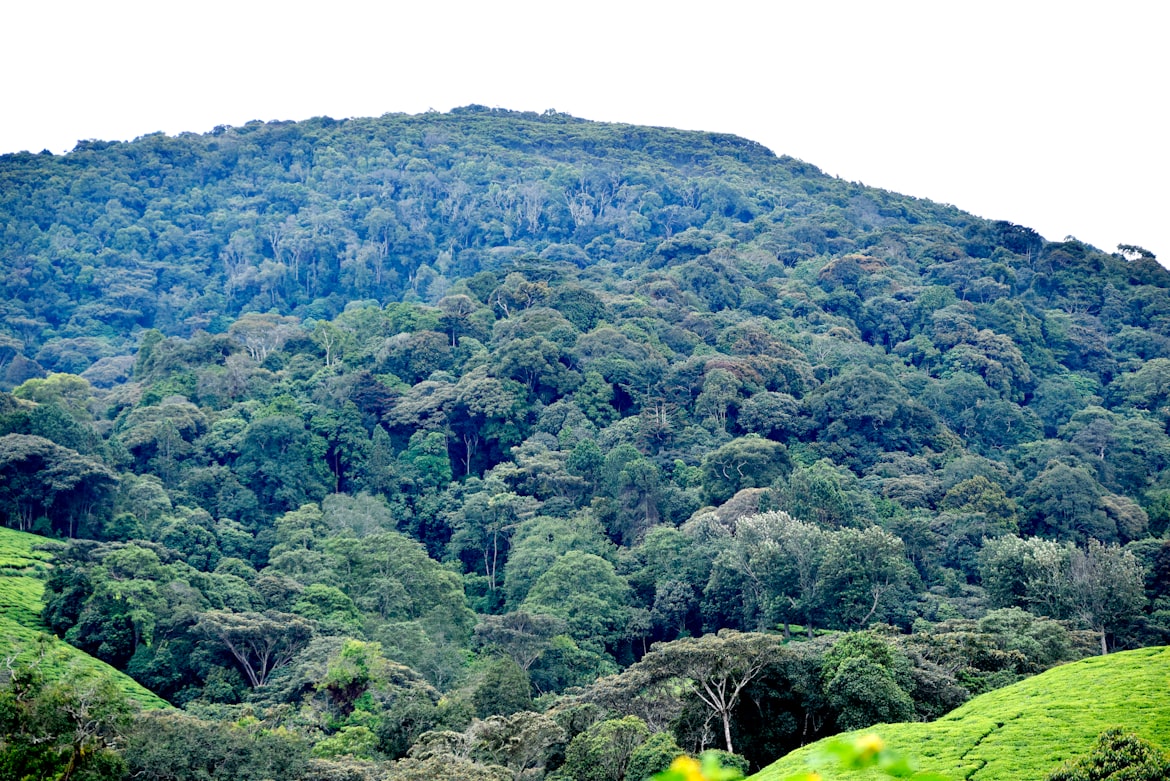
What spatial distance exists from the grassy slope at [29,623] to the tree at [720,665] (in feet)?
58.3

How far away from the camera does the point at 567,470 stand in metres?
61.0

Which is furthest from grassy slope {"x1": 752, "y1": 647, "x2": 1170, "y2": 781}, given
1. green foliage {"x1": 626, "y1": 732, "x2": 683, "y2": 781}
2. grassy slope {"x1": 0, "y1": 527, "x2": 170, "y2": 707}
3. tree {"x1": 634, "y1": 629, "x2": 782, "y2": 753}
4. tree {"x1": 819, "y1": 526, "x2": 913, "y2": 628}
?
grassy slope {"x1": 0, "y1": 527, "x2": 170, "y2": 707}

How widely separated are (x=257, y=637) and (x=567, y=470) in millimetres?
22290

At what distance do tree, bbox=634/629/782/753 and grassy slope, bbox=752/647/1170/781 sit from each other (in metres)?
5.82

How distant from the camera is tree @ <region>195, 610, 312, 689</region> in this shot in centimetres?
4275

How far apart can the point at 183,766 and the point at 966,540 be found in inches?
1508

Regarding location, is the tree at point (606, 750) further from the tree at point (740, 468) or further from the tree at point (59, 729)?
the tree at point (740, 468)

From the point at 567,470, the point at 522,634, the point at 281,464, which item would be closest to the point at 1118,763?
the point at 522,634

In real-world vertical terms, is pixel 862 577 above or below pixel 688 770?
below

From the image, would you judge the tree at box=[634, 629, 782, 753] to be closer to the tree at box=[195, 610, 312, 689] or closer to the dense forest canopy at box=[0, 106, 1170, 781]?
the dense forest canopy at box=[0, 106, 1170, 781]

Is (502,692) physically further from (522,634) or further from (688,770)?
(688,770)

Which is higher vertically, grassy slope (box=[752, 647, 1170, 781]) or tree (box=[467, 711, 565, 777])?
grassy slope (box=[752, 647, 1170, 781])

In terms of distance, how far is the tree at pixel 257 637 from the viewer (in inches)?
1683

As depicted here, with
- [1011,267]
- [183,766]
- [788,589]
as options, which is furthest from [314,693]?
[1011,267]
